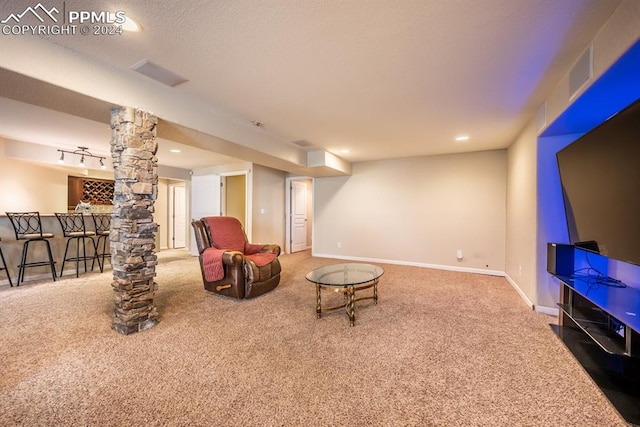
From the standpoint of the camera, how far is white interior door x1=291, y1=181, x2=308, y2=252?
679 cm

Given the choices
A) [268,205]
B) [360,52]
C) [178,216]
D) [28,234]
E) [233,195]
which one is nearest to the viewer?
[360,52]

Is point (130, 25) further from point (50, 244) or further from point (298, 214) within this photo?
point (298, 214)

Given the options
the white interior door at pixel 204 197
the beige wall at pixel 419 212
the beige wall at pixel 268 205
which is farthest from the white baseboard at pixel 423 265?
the white interior door at pixel 204 197

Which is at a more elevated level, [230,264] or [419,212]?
[419,212]

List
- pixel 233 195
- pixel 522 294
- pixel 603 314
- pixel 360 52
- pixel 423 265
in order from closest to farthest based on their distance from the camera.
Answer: pixel 360 52, pixel 603 314, pixel 522 294, pixel 423 265, pixel 233 195

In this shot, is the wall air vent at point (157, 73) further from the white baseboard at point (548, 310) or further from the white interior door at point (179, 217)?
the white interior door at point (179, 217)

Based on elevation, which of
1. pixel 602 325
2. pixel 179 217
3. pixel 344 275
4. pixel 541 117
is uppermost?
pixel 541 117

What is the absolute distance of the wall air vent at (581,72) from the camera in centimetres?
171

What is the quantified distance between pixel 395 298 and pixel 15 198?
6.72 m

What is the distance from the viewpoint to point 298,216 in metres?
7.02

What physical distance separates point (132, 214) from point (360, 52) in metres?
2.32

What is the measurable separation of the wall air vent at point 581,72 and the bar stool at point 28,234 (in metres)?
6.28

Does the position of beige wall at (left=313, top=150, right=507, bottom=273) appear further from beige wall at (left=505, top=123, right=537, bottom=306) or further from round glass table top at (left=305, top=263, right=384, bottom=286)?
round glass table top at (left=305, top=263, right=384, bottom=286)

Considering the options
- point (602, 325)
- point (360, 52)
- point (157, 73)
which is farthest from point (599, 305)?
point (157, 73)
